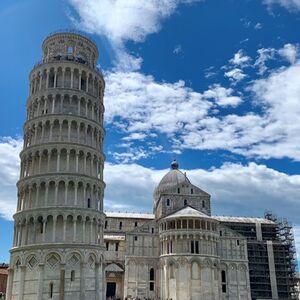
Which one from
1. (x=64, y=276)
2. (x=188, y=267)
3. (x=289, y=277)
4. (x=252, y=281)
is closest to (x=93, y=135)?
(x=64, y=276)

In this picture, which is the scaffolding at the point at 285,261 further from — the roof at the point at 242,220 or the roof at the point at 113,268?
the roof at the point at 113,268

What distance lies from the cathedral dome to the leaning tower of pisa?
2841cm

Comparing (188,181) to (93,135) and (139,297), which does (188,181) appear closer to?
(139,297)

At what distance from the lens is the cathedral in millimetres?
36188

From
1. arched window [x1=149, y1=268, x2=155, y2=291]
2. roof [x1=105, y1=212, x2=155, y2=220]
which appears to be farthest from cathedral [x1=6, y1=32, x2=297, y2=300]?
roof [x1=105, y1=212, x2=155, y2=220]

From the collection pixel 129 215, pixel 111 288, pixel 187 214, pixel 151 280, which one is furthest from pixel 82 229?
pixel 129 215

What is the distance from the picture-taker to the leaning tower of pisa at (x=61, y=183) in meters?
35.8

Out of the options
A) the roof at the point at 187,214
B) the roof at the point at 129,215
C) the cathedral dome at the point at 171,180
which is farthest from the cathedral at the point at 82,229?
the roof at the point at 129,215

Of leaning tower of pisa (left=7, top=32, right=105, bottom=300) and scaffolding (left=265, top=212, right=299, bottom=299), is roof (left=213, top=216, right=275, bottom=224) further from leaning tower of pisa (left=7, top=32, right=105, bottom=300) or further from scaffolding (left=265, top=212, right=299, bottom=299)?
leaning tower of pisa (left=7, top=32, right=105, bottom=300)

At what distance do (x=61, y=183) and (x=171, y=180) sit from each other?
34567 millimetres

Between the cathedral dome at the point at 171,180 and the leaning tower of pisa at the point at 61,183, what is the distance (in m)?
28.4

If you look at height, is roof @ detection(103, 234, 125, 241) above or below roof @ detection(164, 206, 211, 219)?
below

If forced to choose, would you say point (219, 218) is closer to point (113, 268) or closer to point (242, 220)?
point (242, 220)

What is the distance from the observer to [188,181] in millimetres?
69188
